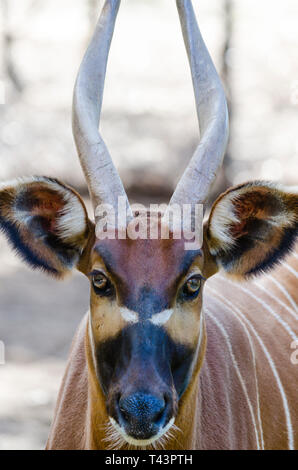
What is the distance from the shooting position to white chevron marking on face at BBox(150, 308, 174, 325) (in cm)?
316

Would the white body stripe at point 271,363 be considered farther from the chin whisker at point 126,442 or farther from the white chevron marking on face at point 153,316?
the white chevron marking on face at point 153,316

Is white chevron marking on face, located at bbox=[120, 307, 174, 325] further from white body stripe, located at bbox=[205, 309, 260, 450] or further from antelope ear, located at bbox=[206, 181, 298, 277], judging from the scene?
white body stripe, located at bbox=[205, 309, 260, 450]

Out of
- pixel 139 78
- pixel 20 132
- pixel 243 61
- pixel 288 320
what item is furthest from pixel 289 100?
pixel 288 320

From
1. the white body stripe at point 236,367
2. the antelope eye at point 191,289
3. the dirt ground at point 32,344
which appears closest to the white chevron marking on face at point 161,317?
the antelope eye at point 191,289

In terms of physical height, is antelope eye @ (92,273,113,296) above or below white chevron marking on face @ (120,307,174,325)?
above

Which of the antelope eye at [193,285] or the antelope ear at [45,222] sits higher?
the antelope ear at [45,222]

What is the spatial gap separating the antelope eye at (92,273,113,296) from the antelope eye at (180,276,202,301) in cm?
30

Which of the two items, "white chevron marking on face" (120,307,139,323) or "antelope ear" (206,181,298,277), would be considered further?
"antelope ear" (206,181,298,277)

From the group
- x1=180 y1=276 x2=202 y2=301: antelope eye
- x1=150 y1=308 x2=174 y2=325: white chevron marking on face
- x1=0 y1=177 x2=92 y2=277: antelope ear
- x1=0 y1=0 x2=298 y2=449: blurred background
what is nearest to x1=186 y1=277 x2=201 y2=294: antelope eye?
x1=180 y1=276 x2=202 y2=301: antelope eye

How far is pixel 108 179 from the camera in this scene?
3531 mm

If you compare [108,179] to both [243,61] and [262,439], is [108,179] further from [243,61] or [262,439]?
[243,61]

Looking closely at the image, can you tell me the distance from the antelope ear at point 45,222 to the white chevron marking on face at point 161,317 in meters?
0.63

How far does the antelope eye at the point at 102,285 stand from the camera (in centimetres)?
332

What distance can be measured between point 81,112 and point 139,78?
42.0 ft
